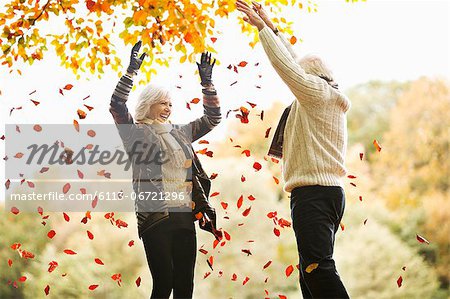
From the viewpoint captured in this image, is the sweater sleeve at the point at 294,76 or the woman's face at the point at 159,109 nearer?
the sweater sleeve at the point at 294,76

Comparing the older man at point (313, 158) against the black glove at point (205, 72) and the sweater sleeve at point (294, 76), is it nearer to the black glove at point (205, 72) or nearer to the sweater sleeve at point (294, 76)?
the sweater sleeve at point (294, 76)

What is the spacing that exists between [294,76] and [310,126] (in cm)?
22

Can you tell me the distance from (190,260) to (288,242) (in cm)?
710

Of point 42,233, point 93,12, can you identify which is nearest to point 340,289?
point 93,12

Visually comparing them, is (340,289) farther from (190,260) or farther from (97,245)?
(97,245)

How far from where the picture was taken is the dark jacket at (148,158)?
2.63 meters

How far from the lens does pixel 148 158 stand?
2.69 m

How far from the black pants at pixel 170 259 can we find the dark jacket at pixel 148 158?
0.18 feet

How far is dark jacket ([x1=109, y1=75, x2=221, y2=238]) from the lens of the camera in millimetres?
2631

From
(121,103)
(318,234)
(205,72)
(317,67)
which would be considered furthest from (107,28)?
(318,234)

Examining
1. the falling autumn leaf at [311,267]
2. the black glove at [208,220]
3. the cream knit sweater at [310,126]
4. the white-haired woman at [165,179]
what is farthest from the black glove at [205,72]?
the falling autumn leaf at [311,267]

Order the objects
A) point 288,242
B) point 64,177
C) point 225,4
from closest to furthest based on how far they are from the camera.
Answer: point 225,4, point 64,177, point 288,242

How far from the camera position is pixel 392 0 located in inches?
508

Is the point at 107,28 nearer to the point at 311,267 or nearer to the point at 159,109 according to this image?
the point at 159,109
